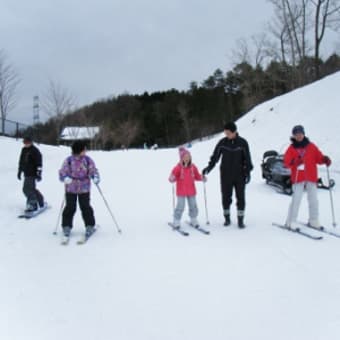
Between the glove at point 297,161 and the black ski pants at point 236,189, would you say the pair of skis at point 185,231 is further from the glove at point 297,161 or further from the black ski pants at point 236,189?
the glove at point 297,161

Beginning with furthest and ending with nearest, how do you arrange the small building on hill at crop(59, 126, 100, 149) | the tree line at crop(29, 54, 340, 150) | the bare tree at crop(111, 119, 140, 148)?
the bare tree at crop(111, 119, 140, 148) → the tree line at crop(29, 54, 340, 150) → the small building on hill at crop(59, 126, 100, 149)

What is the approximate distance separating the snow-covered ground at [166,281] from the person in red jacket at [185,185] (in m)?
0.47

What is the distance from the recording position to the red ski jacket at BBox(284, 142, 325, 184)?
539 centimetres

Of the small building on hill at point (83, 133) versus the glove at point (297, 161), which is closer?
the glove at point (297, 161)

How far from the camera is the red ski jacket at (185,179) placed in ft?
18.7

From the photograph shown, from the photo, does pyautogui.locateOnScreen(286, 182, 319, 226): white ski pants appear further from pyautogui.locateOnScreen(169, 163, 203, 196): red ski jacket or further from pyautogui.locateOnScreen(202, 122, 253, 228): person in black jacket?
pyautogui.locateOnScreen(169, 163, 203, 196): red ski jacket

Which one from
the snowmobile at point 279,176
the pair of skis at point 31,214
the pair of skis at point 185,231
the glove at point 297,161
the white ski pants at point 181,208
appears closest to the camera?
the pair of skis at point 185,231

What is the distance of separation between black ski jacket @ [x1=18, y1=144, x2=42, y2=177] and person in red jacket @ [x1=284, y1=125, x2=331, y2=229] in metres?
5.17

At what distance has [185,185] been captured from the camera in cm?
571

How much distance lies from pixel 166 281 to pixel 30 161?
4623 mm

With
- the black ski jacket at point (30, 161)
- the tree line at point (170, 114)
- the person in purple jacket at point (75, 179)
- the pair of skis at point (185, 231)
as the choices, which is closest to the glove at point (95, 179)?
the person in purple jacket at point (75, 179)

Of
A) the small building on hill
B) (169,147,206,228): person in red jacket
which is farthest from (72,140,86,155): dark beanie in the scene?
the small building on hill

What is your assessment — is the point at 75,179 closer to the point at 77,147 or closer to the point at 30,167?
the point at 77,147

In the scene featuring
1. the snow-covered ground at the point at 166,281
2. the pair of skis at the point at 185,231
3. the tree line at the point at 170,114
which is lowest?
the snow-covered ground at the point at 166,281
